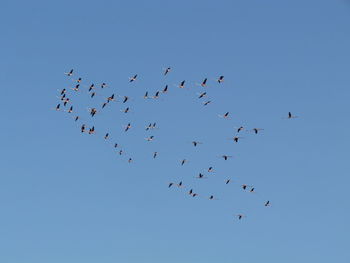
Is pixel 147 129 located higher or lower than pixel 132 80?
lower

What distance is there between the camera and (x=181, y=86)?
4259 inches

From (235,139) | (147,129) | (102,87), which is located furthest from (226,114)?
(102,87)

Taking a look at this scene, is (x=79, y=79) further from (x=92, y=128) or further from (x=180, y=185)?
(x=180, y=185)

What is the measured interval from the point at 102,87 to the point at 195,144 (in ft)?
54.1

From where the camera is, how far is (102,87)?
107 meters

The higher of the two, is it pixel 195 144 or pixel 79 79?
pixel 79 79

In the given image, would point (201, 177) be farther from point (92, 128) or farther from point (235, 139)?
point (92, 128)

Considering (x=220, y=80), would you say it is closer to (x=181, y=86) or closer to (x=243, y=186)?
(x=181, y=86)

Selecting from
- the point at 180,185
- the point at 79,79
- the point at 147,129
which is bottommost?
the point at 180,185

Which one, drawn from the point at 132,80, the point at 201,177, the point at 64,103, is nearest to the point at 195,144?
the point at 201,177

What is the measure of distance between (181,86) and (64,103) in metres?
19.8

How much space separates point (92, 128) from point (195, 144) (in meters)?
17.9

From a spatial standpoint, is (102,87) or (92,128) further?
(92,128)

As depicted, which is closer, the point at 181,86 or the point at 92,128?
the point at 181,86
